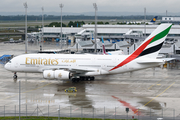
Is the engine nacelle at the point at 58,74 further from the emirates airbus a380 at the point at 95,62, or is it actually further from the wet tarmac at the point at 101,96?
the wet tarmac at the point at 101,96

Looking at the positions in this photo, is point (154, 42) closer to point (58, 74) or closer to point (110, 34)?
point (58, 74)

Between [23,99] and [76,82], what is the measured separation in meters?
13.5

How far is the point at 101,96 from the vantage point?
4134 cm

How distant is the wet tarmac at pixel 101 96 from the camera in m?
33.8

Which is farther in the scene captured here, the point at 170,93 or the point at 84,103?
the point at 170,93

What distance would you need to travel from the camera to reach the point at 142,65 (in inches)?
1967

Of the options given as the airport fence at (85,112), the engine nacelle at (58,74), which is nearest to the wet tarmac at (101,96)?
the airport fence at (85,112)

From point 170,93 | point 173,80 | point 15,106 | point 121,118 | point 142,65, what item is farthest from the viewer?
point 173,80

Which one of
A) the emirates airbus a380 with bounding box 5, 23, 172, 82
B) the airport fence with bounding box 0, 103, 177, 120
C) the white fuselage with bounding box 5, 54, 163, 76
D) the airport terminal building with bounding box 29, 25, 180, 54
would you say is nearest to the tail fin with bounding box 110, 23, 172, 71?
the emirates airbus a380 with bounding box 5, 23, 172, 82

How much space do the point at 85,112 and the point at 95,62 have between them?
18.7 metres

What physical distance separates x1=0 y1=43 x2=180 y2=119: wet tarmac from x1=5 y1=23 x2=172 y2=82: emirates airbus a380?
209 cm

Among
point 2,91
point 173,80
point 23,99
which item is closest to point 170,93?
point 173,80

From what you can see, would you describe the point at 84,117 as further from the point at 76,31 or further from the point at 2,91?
the point at 76,31

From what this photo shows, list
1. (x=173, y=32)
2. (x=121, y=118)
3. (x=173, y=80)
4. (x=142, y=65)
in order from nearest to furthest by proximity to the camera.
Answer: (x=121, y=118), (x=142, y=65), (x=173, y=80), (x=173, y=32)
